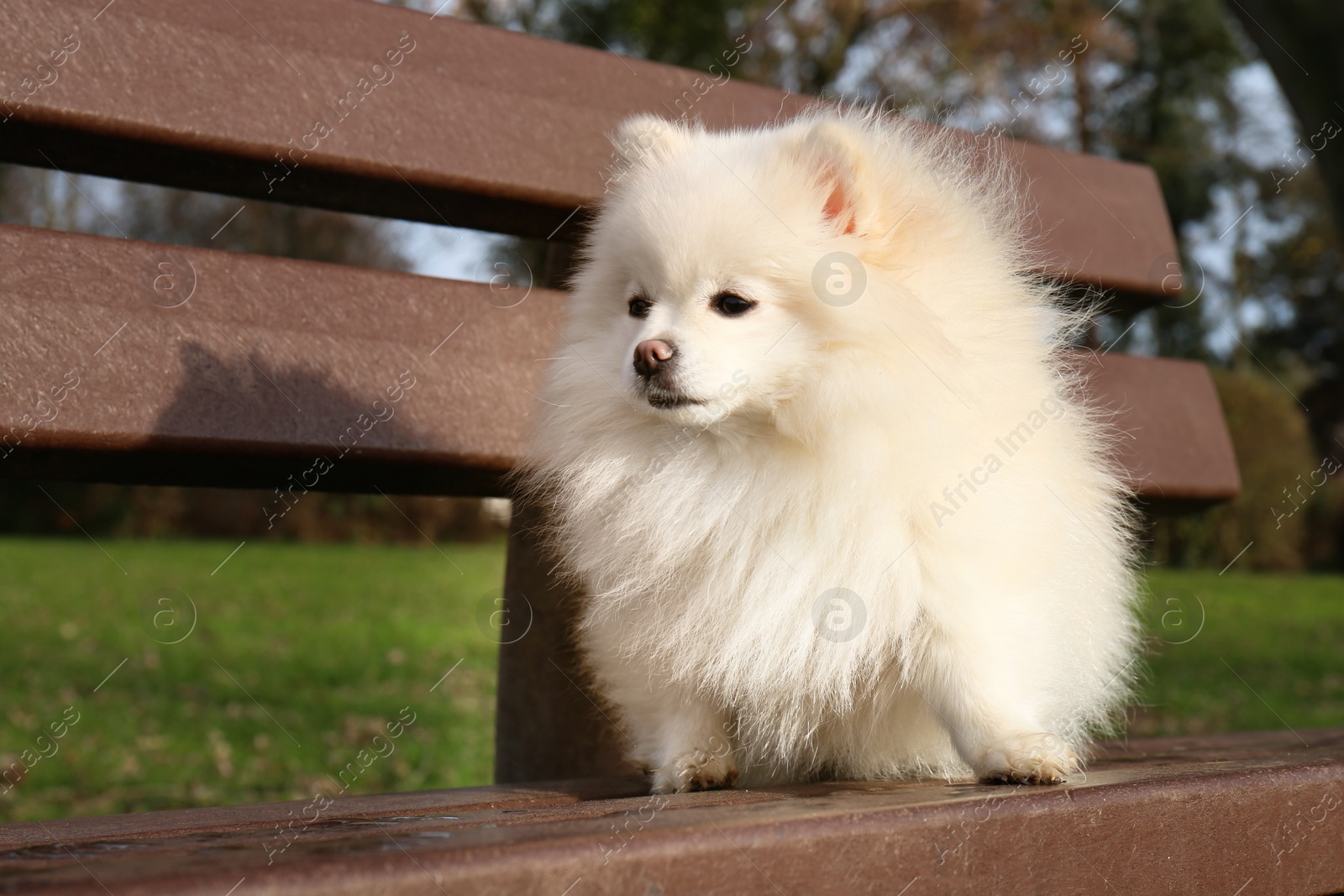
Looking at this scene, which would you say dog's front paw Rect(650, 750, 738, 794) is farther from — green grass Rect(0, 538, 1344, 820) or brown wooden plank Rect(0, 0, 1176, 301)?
green grass Rect(0, 538, 1344, 820)

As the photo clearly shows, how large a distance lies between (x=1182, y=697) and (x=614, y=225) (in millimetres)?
5658

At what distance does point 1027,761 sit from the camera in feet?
5.59

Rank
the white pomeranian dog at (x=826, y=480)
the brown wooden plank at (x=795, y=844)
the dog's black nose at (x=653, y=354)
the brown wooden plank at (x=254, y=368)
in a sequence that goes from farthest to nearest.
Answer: the brown wooden plank at (x=254, y=368)
the dog's black nose at (x=653, y=354)
the white pomeranian dog at (x=826, y=480)
the brown wooden plank at (x=795, y=844)

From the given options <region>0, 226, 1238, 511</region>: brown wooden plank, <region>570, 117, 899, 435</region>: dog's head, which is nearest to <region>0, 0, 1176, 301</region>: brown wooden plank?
<region>0, 226, 1238, 511</region>: brown wooden plank

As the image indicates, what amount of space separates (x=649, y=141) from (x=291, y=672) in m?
4.97

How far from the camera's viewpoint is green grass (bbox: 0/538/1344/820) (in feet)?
14.5

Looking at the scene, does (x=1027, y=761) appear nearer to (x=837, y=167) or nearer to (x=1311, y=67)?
(x=837, y=167)

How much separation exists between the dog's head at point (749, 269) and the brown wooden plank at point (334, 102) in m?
0.61

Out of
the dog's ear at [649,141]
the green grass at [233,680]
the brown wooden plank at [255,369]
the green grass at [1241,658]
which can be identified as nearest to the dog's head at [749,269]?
the dog's ear at [649,141]

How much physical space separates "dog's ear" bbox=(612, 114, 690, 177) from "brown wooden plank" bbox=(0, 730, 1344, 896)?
1265 millimetres

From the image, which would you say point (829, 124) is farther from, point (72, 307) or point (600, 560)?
point (72, 307)

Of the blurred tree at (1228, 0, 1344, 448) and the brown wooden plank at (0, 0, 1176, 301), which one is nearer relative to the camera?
the brown wooden plank at (0, 0, 1176, 301)

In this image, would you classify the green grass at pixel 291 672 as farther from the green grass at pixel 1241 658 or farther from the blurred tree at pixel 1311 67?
the blurred tree at pixel 1311 67

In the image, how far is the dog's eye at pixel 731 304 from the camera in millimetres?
2029
